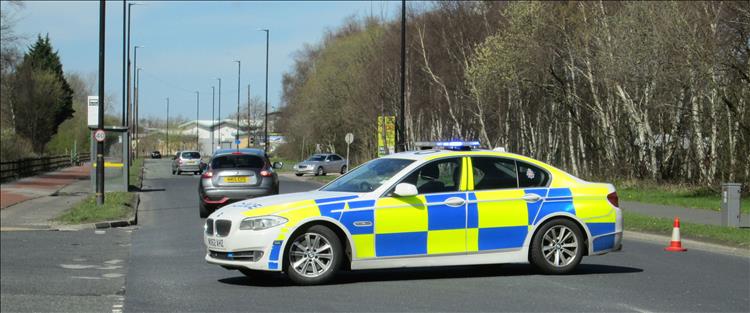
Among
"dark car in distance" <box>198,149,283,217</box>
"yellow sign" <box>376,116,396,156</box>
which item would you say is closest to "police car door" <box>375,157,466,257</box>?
"dark car in distance" <box>198,149,283,217</box>

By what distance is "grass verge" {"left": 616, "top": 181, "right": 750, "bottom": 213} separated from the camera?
2617cm

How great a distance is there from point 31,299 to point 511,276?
5350 millimetres

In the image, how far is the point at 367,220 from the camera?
10.5 meters

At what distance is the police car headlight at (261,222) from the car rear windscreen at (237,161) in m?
11.9

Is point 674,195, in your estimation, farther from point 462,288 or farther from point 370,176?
point 462,288

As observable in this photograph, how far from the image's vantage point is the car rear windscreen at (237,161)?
2211 centimetres

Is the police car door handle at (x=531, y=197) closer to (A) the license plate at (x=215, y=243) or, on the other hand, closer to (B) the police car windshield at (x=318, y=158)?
(A) the license plate at (x=215, y=243)

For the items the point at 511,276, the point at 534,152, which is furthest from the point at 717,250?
the point at 534,152

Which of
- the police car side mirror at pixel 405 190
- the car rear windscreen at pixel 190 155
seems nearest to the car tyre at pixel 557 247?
the police car side mirror at pixel 405 190

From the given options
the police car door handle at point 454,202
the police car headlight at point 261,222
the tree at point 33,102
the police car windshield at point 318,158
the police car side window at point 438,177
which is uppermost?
the tree at point 33,102

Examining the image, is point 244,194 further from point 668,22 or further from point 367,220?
point 668,22

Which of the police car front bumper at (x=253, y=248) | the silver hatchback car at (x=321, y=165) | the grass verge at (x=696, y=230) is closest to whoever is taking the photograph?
the police car front bumper at (x=253, y=248)

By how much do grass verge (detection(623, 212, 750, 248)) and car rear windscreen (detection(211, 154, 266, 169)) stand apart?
836cm

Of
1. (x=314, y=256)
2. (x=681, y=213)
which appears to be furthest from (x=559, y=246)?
(x=681, y=213)
